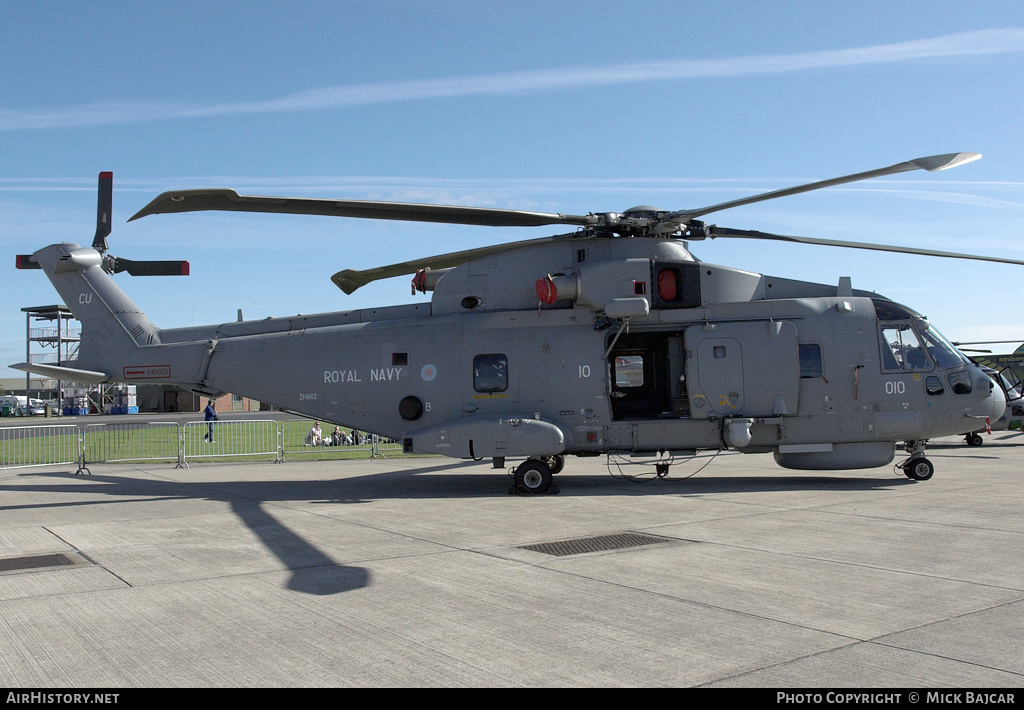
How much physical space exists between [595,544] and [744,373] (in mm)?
6038

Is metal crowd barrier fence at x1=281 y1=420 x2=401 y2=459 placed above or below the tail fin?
below

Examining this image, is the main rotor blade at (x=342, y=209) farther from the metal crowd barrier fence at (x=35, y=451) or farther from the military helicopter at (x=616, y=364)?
the metal crowd barrier fence at (x=35, y=451)

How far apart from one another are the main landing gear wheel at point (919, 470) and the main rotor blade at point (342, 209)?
24.0 feet

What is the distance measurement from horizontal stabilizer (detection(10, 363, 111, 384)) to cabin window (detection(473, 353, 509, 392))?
697 centimetres

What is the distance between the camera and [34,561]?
7.62m

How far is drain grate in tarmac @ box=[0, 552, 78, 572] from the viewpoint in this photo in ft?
24.0

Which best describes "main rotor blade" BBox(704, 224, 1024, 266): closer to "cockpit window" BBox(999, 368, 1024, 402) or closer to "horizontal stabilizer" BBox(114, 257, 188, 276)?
"cockpit window" BBox(999, 368, 1024, 402)

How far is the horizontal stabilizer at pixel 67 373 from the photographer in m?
13.4

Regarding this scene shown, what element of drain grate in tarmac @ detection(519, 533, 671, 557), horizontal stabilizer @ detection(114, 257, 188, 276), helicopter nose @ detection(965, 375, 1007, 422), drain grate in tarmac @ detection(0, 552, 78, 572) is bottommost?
drain grate in tarmac @ detection(519, 533, 671, 557)

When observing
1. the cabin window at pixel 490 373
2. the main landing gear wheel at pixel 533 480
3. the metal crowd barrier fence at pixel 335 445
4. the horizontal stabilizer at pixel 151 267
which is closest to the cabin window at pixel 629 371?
the cabin window at pixel 490 373

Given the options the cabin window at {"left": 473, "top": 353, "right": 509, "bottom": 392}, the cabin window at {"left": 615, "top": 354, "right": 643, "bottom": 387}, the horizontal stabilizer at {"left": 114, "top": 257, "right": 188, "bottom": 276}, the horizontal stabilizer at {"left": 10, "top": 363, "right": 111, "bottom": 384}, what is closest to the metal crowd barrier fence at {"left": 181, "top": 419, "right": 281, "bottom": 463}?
the horizontal stabilizer at {"left": 10, "top": 363, "right": 111, "bottom": 384}

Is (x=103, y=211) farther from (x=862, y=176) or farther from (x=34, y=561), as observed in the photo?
(x=862, y=176)

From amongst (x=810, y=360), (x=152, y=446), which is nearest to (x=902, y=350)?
(x=810, y=360)

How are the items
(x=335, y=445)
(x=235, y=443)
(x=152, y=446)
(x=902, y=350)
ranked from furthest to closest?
(x=335, y=445), (x=152, y=446), (x=235, y=443), (x=902, y=350)
